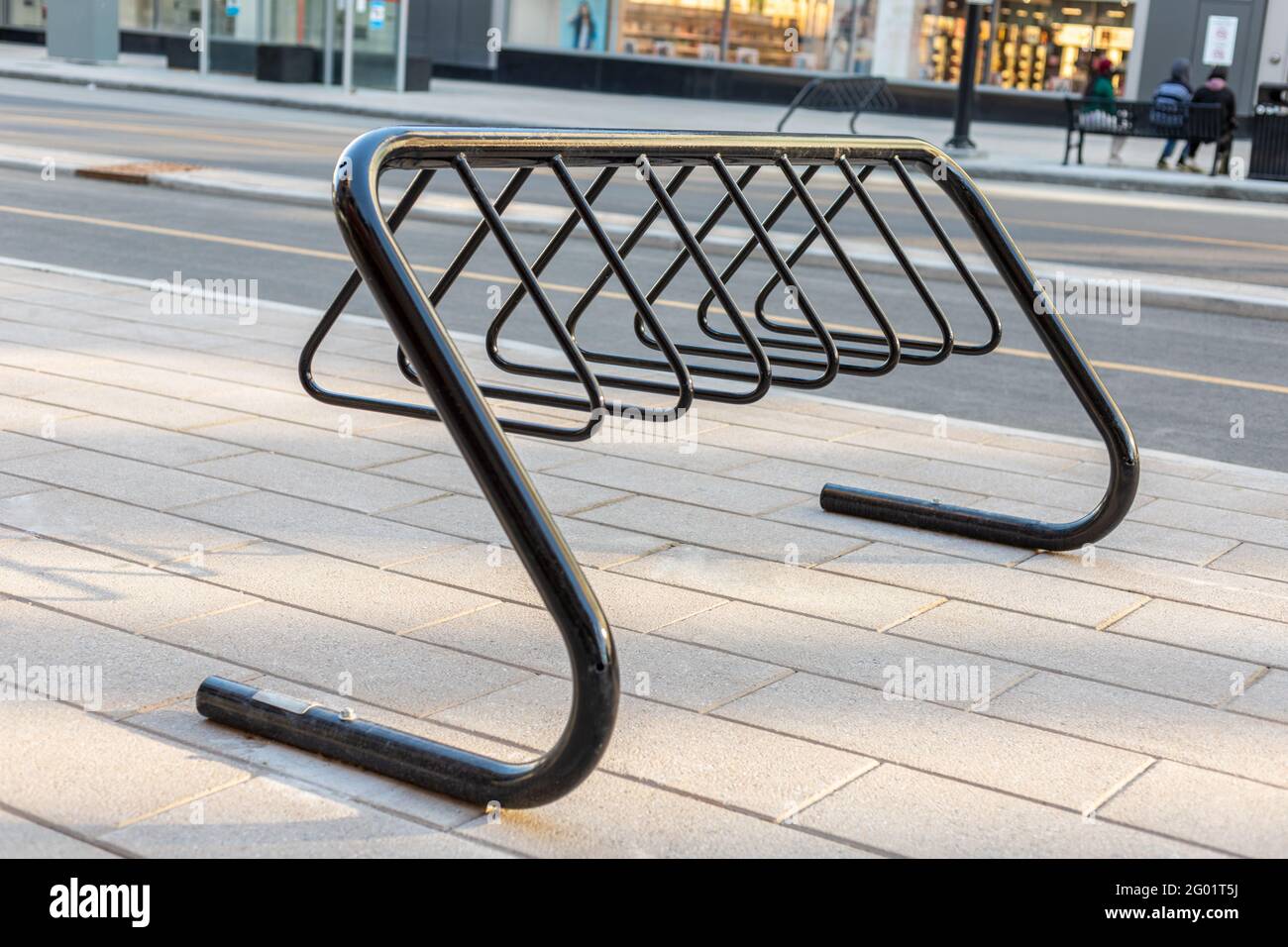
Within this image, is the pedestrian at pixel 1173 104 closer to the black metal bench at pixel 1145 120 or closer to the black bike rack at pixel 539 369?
the black metal bench at pixel 1145 120

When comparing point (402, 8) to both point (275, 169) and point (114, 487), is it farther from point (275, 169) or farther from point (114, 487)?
point (114, 487)

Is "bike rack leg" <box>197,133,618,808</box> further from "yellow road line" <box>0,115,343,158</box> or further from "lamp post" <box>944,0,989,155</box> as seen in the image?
"lamp post" <box>944,0,989,155</box>

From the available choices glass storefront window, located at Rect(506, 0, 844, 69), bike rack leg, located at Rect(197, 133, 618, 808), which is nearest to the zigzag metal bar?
bike rack leg, located at Rect(197, 133, 618, 808)

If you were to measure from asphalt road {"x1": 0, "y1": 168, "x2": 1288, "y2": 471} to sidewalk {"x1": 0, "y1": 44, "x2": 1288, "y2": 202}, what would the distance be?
1011cm

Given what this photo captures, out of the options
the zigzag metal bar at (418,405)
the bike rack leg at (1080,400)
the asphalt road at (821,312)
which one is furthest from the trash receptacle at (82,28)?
the zigzag metal bar at (418,405)

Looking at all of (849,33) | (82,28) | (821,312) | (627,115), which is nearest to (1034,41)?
(849,33)

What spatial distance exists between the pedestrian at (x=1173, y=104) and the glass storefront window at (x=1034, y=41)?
9979mm

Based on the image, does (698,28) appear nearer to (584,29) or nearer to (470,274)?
(584,29)

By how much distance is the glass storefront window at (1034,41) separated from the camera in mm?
32250

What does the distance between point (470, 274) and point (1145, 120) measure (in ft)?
51.3
